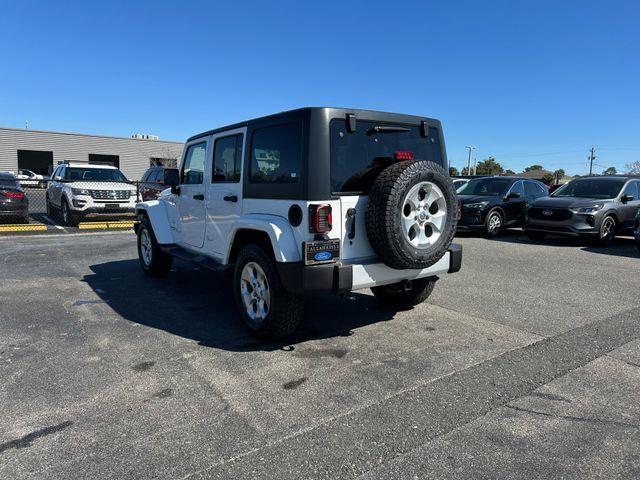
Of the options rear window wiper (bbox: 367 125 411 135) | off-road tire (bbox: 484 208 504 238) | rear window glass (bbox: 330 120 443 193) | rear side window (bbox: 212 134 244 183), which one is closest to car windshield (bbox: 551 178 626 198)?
off-road tire (bbox: 484 208 504 238)

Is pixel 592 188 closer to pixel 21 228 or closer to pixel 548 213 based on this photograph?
pixel 548 213

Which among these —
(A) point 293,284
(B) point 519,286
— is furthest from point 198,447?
(B) point 519,286

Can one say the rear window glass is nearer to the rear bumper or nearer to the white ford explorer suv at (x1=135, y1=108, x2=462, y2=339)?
the white ford explorer suv at (x1=135, y1=108, x2=462, y2=339)

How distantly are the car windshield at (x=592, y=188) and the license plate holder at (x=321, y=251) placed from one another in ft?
32.3

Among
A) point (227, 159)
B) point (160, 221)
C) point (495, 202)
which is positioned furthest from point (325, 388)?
point (495, 202)

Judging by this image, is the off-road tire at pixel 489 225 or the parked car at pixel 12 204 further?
the parked car at pixel 12 204

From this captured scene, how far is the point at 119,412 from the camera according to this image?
10.1 feet

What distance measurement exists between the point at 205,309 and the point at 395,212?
2801 millimetres

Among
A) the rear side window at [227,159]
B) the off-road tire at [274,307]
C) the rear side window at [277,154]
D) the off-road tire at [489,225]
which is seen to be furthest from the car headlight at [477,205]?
the off-road tire at [274,307]

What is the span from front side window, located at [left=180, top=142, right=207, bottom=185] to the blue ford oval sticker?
2512 millimetres

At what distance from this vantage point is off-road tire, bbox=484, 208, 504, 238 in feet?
39.7

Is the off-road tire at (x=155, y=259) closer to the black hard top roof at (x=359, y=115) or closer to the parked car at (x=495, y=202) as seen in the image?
the black hard top roof at (x=359, y=115)

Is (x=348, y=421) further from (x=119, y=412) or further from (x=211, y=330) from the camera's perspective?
(x=211, y=330)

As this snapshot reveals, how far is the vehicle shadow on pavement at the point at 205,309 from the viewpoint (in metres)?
4.54
